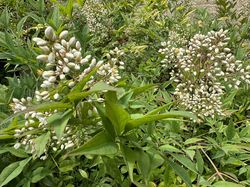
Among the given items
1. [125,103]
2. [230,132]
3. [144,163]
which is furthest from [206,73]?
[144,163]

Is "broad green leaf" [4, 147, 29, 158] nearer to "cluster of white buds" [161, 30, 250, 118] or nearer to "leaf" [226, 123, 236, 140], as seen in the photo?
"cluster of white buds" [161, 30, 250, 118]

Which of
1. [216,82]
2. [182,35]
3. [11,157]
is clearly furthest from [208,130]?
[11,157]

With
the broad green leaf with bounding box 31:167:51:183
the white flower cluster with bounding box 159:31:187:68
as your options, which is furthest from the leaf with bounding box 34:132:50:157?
the white flower cluster with bounding box 159:31:187:68

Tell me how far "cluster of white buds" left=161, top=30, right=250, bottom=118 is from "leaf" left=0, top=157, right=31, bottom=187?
629 millimetres

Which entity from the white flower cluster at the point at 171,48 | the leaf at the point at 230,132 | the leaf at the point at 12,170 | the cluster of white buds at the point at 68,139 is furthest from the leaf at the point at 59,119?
the white flower cluster at the point at 171,48

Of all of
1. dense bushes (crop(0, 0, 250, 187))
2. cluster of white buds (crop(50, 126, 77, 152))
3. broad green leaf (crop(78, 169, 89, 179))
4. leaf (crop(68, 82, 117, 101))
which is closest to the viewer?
leaf (crop(68, 82, 117, 101))

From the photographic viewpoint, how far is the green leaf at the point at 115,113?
120cm

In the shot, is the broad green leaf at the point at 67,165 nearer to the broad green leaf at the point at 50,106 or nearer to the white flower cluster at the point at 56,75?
the white flower cluster at the point at 56,75

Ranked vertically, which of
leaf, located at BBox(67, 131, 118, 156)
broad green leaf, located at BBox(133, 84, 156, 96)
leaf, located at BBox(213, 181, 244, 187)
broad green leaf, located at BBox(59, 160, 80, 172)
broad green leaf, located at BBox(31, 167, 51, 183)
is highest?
broad green leaf, located at BBox(133, 84, 156, 96)

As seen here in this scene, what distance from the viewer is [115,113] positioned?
122 cm

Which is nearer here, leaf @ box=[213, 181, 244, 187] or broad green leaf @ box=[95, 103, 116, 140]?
broad green leaf @ box=[95, 103, 116, 140]

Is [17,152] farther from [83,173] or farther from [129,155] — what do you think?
[129,155]

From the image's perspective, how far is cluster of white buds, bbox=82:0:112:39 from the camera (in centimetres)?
243

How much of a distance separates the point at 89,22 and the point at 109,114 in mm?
1276
